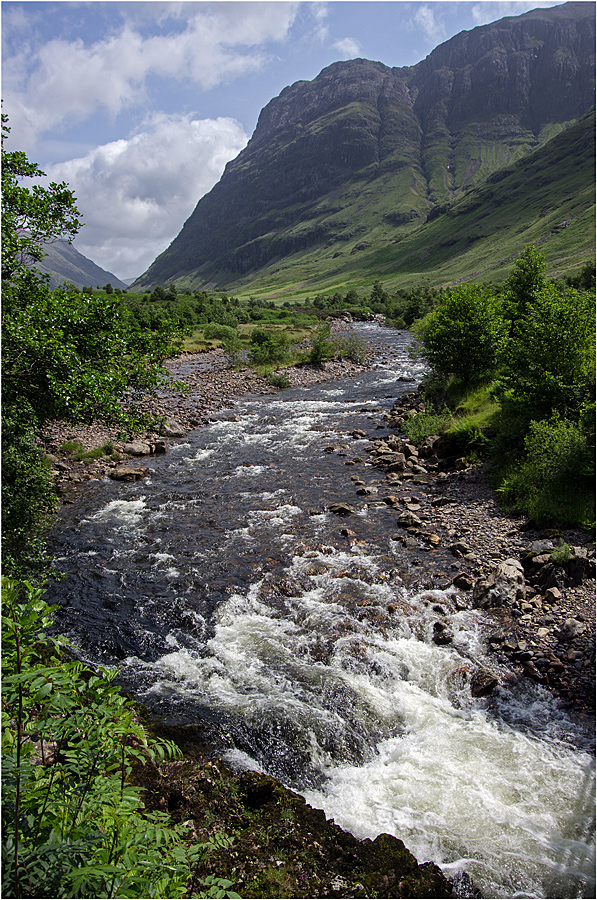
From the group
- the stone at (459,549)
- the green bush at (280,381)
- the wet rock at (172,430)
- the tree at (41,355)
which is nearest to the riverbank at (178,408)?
the wet rock at (172,430)

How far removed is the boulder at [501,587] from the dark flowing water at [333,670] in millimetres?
863

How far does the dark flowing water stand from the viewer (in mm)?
7719

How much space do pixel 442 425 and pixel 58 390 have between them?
879 inches

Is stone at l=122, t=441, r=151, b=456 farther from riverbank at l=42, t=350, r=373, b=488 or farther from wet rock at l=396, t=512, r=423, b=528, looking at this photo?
wet rock at l=396, t=512, r=423, b=528

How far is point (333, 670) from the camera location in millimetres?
11375

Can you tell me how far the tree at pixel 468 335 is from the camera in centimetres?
2914

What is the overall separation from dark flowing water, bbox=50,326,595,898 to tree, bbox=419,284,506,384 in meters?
13.2

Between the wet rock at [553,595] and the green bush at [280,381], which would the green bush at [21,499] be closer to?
the wet rock at [553,595]

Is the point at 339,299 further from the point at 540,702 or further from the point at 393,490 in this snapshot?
the point at 540,702

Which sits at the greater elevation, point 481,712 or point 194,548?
point 194,548

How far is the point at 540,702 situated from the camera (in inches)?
397

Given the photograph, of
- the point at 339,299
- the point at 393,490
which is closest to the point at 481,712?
the point at 393,490

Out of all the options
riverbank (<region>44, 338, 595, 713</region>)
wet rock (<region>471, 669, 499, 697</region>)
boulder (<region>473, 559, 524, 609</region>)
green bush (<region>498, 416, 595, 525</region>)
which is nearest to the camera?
wet rock (<region>471, 669, 499, 697</region>)

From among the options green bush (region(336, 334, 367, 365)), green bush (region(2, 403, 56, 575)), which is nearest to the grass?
green bush (region(2, 403, 56, 575))
